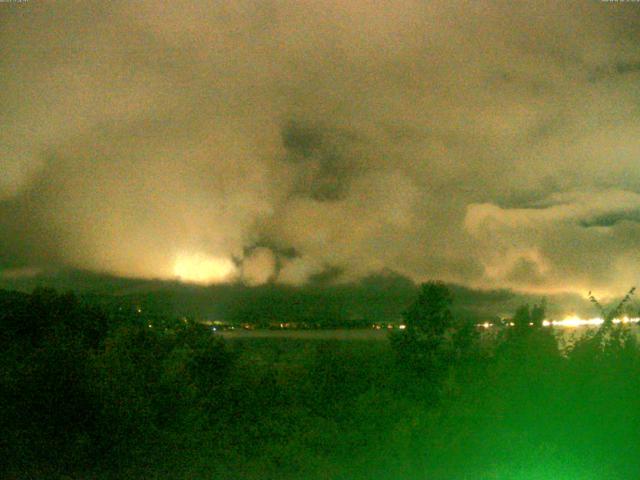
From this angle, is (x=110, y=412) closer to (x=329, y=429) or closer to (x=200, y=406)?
(x=200, y=406)

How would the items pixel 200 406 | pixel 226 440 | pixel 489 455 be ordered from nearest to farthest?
pixel 489 455
pixel 226 440
pixel 200 406

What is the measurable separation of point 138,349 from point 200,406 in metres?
1.92

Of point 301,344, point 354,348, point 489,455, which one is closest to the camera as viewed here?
point 489,455

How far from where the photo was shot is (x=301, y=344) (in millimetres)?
19672

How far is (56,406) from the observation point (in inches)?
478

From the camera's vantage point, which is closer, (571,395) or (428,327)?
(571,395)

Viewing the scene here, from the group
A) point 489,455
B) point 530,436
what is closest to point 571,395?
point 530,436

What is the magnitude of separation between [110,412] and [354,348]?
261 inches

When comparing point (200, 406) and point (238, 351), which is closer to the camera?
point (200, 406)

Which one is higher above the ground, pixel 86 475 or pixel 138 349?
pixel 138 349

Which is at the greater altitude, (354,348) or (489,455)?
(354,348)

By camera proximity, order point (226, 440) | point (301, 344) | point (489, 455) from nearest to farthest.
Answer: point (489, 455)
point (226, 440)
point (301, 344)

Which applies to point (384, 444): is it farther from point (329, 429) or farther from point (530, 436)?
point (530, 436)

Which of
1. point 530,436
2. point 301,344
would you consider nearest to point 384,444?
point 530,436
